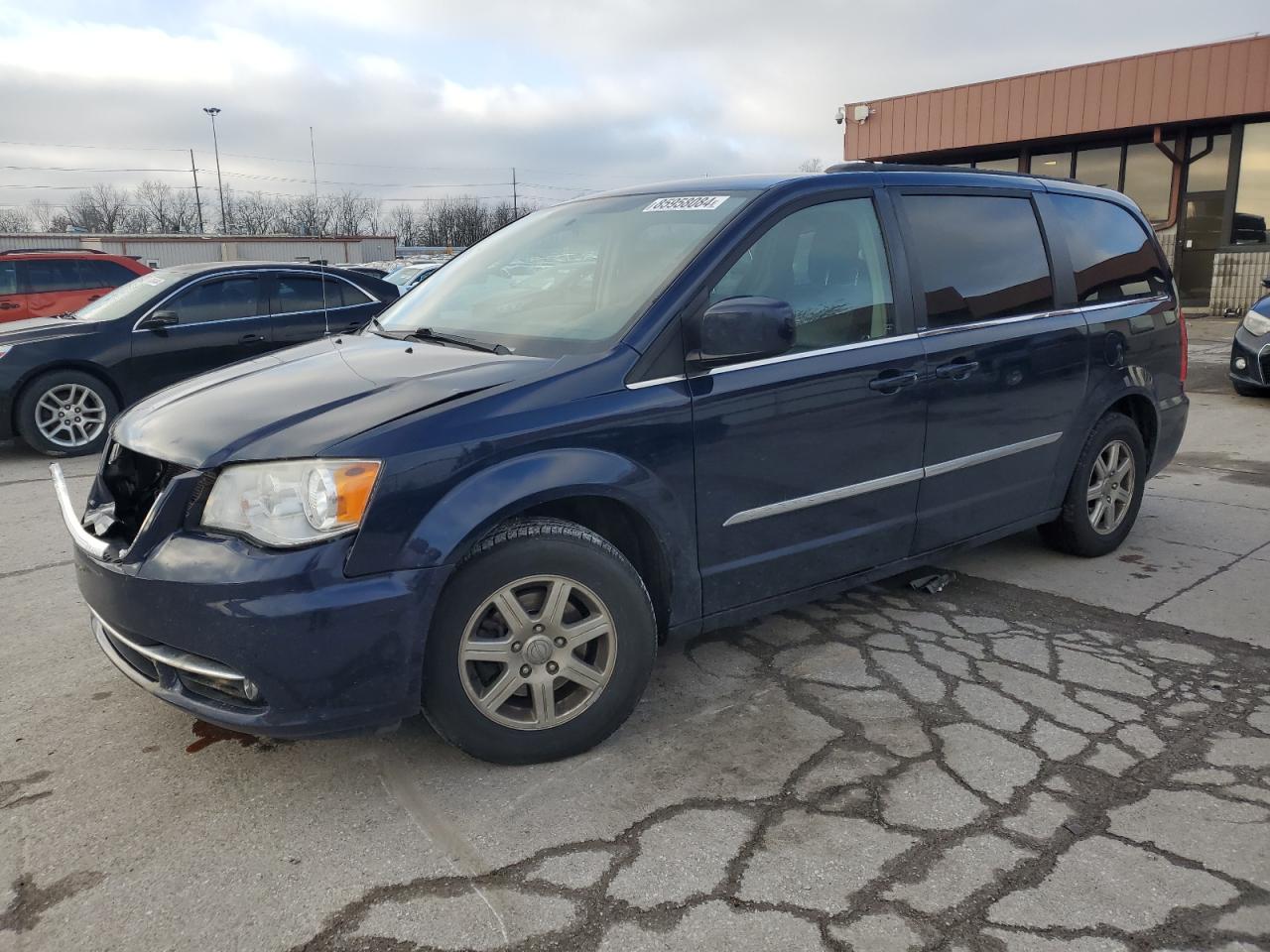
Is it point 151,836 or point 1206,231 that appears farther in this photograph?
point 1206,231

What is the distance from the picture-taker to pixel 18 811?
2.68 metres

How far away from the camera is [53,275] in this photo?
37.4 feet

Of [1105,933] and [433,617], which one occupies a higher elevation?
[433,617]

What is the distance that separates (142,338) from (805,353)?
6.77m

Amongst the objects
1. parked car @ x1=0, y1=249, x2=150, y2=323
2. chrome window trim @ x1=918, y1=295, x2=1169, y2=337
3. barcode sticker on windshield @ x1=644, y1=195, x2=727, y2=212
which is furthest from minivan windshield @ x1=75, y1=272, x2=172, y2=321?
chrome window trim @ x1=918, y1=295, x2=1169, y2=337

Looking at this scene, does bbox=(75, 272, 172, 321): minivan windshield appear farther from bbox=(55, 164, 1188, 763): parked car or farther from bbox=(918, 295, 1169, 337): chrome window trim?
bbox=(918, 295, 1169, 337): chrome window trim

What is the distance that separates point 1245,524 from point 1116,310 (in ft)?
5.86

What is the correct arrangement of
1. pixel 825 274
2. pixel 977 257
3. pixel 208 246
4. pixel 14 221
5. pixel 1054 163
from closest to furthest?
pixel 825 274
pixel 977 257
pixel 1054 163
pixel 208 246
pixel 14 221

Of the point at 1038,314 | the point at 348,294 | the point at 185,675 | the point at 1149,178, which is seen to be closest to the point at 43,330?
the point at 348,294

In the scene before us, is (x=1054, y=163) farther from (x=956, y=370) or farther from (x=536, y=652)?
(x=536, y=652)

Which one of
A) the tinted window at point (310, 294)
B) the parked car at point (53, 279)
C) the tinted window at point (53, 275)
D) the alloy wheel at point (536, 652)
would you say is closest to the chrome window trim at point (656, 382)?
the alloy wheel at point (536, 652)

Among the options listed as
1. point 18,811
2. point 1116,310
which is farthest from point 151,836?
point 1116,310

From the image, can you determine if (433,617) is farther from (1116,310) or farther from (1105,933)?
(1116,310)

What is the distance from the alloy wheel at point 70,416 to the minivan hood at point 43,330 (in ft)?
1.37
